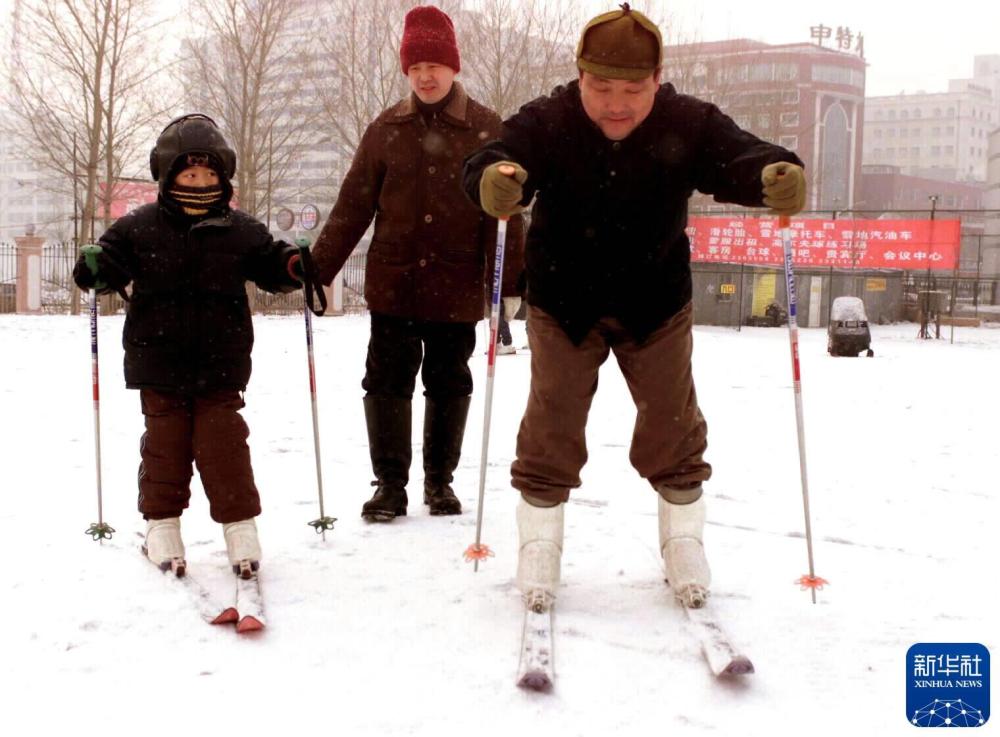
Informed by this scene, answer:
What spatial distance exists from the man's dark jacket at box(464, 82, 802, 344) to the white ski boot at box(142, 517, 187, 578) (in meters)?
1.52

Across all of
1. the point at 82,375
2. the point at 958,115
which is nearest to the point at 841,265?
the point at 82,375

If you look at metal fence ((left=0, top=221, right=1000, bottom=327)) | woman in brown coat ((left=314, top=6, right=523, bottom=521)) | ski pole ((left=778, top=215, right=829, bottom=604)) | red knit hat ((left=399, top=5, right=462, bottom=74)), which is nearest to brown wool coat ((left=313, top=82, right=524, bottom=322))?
woman in brown coat ((left=314, top=6, right=523, bottom=521))

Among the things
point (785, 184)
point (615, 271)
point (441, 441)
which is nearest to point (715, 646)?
point (615, 271)

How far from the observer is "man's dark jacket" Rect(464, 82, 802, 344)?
2980mm

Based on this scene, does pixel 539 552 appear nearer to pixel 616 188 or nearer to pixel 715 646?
pixel 715 646

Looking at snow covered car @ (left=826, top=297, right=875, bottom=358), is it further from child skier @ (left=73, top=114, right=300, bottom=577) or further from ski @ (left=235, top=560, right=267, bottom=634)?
ski @ (left=235, top=560, right=267, bottom=634)

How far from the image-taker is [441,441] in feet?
14.3

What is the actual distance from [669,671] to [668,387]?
2.98ft

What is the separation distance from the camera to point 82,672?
2508 mm

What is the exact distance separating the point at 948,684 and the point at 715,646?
585 mm

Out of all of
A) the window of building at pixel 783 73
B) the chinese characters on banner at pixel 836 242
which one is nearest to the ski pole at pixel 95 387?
the chinese characters on banner at pixel 836 242

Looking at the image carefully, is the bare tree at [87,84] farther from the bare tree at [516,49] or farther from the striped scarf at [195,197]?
the striped scarf at [195,197]

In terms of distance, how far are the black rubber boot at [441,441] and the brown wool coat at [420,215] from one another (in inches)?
17.2

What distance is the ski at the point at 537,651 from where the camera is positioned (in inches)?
95.7
